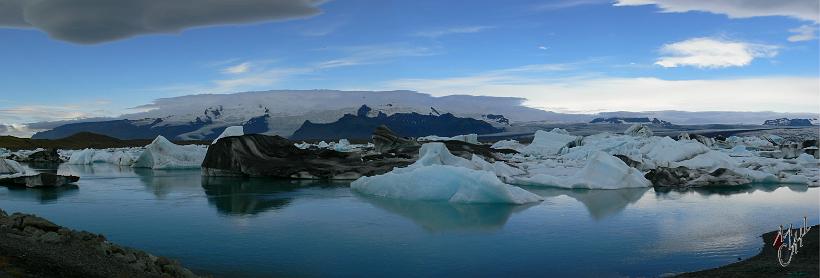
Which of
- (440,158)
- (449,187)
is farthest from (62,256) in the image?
(440,158)

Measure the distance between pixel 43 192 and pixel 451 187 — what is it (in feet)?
39.3

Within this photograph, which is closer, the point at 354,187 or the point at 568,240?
the point at 568,240

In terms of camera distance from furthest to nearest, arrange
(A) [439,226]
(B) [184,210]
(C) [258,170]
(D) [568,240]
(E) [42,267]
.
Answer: (C) [258,170]
(B) [184,210]
(A) [439,226]
(D) [568,240]
(E) [42,267]

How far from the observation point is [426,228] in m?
11.0

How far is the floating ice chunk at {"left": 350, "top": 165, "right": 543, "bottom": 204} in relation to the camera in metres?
14.6

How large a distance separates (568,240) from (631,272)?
230cm

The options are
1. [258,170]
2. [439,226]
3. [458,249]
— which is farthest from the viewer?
[258,170]

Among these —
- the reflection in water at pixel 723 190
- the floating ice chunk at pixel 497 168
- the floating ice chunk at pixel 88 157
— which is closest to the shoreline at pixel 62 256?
the reflection in water at pixel 723 190

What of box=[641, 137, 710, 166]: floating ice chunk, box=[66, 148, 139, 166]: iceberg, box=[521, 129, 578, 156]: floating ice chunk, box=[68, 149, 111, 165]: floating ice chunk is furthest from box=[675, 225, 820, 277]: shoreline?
box=[68, 149, 111, 165]: floating ice chunk

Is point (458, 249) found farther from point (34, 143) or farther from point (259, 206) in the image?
point (34, 143)

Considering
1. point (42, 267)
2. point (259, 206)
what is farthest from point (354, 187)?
point (42, 267)

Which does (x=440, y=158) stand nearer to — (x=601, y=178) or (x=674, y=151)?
(x=601, y=178)

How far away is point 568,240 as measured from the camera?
32.4 ft

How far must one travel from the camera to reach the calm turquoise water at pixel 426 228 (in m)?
8.05
